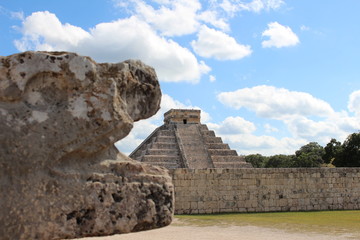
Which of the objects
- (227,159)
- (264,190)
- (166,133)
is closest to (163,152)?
(166,133)

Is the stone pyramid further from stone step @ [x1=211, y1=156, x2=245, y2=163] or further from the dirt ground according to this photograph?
the dirt ground

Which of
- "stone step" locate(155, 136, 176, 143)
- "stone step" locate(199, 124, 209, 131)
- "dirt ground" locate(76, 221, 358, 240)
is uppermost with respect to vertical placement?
"stone step" locate(199, 124, 209, 131)

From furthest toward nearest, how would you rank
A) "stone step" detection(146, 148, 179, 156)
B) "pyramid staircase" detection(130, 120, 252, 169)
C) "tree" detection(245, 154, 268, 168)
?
"tree" detection(245, 154, 268, 168) < "pyramid staircase" detection(130, 120, 252, 169) < "stone step" detection(146, 148, 179, 156)

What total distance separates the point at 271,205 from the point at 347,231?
23.0ft

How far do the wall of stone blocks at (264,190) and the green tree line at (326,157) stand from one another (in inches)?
875

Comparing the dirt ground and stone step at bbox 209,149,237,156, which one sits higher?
stone step at bbox 209,149,237,156

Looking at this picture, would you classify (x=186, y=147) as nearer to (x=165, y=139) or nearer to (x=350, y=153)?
(x=165, y=139)

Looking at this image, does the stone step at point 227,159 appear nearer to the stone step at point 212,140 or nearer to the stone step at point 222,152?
the stone step at point 222,152

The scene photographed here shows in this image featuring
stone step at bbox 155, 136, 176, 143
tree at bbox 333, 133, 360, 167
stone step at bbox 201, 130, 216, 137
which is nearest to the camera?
stone step at bbox 155, 136, 176, 143

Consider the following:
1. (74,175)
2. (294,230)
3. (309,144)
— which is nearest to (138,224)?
(74,175)

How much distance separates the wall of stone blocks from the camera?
1727 centimetres

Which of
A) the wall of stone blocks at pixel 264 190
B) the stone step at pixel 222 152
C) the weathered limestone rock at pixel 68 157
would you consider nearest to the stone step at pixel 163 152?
the stone step at pixel 222 152

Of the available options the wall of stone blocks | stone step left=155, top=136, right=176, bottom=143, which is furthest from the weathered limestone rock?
stone step left=155, top=136, right=176, bottom=143

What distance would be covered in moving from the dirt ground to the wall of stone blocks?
4.92 metres
